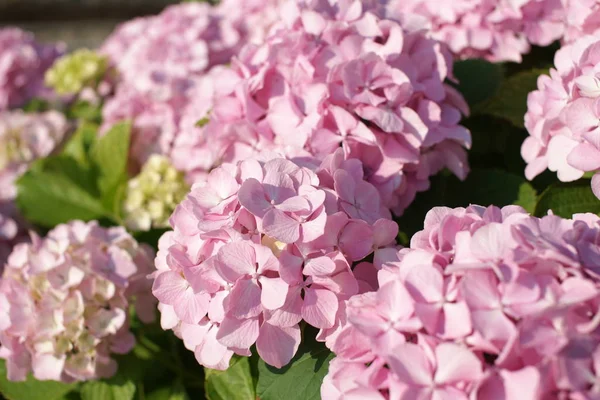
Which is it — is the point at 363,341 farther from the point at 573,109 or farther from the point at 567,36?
the point at 567,36

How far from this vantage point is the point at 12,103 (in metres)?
1.94

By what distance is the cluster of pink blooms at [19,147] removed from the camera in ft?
4.59

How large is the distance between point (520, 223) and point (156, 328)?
672mm

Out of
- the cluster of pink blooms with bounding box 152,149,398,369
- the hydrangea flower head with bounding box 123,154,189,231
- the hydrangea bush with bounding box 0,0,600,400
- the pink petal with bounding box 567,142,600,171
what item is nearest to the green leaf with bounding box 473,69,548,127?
the hydrangea bush with bounding box 0,0,600,400

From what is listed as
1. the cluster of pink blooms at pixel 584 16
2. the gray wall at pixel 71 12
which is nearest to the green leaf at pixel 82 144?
the cluster of pink blooms at pixel 584 16

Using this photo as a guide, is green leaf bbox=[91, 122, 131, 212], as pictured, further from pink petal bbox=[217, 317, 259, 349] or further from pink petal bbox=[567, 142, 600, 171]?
pink petal bbox=[567, 142, 600, 171]

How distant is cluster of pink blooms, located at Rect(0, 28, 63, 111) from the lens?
6.24 ft

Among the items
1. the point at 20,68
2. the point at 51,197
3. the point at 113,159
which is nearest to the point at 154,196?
the point at 113,159

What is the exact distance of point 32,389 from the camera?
3.23 ft

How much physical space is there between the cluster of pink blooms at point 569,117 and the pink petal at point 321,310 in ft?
1.00

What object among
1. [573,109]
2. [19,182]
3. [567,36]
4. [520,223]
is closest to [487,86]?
[567,36]

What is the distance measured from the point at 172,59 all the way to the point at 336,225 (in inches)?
36.9

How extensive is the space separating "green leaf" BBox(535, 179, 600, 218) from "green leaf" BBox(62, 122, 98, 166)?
93cm

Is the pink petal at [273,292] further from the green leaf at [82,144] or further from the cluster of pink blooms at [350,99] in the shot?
the green leaf at [82,144]
